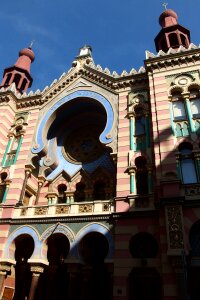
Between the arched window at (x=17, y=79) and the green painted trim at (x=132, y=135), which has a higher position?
the arched window at (x=17, y=79)

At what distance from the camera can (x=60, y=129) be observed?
22484 millimetres

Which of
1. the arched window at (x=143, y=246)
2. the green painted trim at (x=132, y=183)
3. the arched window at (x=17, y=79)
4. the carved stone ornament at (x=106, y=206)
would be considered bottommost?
the arched window at (x=143, y=246)

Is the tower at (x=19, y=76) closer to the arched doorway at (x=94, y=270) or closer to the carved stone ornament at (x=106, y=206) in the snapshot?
the carved stone ornament at (x=106, y=206)

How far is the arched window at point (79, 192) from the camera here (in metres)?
19.1

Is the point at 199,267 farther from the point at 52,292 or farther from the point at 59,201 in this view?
the point at 59,201

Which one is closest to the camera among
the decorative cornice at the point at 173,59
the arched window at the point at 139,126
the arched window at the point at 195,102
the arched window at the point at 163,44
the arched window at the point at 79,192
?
the arched window at the point at 195,102

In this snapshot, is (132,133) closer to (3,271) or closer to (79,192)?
(79,192)

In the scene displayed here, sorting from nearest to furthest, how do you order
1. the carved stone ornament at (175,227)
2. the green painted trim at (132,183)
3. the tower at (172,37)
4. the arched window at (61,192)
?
1. the carved stone ornament at (175,227)
2. the green painted trim at (132,183)
3. the arched window at (61,192)
4. the tower at (172,37)

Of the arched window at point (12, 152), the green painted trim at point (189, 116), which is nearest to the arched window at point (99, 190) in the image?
the arched window at point (12, 152)

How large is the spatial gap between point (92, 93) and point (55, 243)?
10591 mm

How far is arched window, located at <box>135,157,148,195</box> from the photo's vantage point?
1591 centimetres

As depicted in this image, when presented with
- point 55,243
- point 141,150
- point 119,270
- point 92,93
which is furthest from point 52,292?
point 92,93

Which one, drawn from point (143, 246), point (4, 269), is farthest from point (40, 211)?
point (143, 246)

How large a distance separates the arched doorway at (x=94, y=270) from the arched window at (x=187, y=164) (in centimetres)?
533
